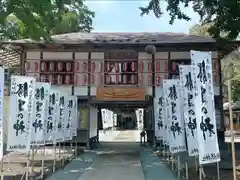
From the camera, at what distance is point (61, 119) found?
44.5 ft

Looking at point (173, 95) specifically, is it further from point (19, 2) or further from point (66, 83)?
point (66, 83)

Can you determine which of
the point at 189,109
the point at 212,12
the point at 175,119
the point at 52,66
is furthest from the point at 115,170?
the point at 52,66

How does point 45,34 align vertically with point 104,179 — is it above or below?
above

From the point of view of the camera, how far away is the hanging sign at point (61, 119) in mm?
12980

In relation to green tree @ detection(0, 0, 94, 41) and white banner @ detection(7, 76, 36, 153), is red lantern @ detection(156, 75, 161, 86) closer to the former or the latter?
green tree @ detection(0, 0, 94, 41)

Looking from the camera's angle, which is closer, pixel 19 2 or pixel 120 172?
pixel 120 172

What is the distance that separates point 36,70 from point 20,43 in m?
1.73

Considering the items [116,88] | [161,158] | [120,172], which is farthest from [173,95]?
[116,88]

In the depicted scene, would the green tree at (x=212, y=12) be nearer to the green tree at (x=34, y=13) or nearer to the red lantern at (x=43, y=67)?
the green tree at (x=34, y=13)

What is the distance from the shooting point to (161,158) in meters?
15.0

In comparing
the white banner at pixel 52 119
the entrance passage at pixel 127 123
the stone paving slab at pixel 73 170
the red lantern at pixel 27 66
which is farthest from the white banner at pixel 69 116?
the entrance passage at pixel 127 123

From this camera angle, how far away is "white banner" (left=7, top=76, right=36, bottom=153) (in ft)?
28.3

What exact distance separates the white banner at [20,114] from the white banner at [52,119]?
250cm

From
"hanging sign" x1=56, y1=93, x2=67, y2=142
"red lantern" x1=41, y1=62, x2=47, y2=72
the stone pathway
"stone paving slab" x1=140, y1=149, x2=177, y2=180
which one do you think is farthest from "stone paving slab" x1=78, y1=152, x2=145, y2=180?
"red lantern" x1=41, y1=62, x2=47, y2=72
